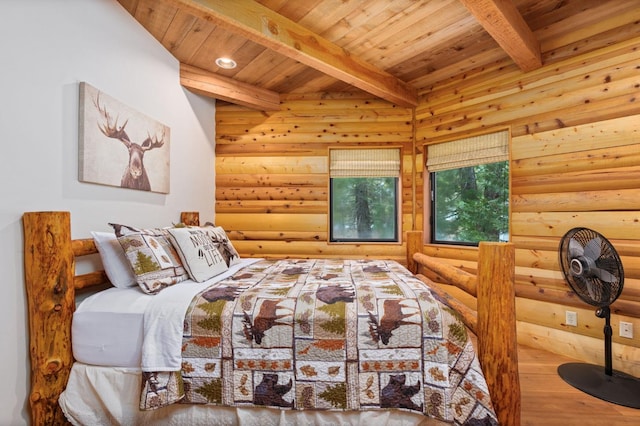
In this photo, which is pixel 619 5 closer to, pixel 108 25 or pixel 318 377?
pixel 318 377

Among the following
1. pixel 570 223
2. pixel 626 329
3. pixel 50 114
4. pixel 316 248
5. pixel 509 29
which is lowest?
pixel 626 329

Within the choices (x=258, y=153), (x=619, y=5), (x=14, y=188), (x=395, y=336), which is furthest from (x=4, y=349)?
(x=619, y=5)

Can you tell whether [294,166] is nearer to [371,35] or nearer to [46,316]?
[371,35]

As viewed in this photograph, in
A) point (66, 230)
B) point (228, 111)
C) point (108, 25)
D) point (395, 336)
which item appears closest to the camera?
point (395, 336)

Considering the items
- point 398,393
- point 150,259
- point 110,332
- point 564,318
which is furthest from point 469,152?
point 110,332

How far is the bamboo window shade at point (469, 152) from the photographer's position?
8.93 ft

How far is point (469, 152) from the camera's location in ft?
9.64

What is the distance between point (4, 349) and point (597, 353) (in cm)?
365

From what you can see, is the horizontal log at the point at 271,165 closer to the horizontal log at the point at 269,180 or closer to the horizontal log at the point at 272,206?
the horizontal log at the point at 269,180

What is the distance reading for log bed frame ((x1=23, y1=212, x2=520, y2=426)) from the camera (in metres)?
→ 1.27

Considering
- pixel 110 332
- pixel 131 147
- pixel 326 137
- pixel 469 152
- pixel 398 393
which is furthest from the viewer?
pixel 326 137

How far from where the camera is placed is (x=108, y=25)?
1.88 meters

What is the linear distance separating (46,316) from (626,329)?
356 cm

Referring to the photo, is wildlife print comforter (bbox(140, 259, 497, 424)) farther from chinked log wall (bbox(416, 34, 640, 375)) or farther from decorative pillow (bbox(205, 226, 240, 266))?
chinked log wall (bbox(416, 34, 640, 375))
